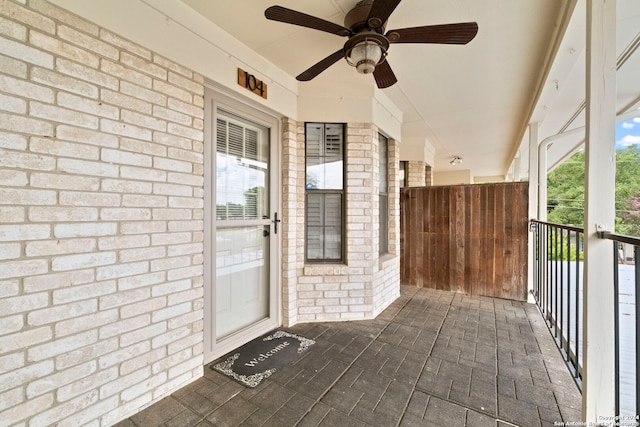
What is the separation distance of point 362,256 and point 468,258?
80.2 inches

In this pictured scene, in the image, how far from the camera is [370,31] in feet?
6.07

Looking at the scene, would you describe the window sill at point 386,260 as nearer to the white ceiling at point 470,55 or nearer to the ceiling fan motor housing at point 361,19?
the white ceiling at point 470,55

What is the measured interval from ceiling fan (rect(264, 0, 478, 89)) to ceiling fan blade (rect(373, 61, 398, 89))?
6 cm

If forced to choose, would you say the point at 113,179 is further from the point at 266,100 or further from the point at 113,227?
the point at 266,100

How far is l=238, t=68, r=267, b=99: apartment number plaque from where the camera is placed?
2.43 m

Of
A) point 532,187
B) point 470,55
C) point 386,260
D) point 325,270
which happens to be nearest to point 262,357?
point 325,270

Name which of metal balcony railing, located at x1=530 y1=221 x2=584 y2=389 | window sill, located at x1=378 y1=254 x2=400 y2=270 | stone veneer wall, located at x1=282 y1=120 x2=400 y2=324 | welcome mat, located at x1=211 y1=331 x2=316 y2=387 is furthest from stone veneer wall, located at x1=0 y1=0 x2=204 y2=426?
metal balcony railing, located at x1=530 y1=221 x2=584 y2=389

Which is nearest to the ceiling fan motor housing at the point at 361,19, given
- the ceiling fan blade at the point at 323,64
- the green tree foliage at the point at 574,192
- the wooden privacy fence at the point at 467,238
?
the ceiling fan blade at the point at 323,64

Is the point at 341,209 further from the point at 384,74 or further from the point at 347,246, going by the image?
the point at 384,74

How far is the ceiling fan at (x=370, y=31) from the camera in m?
1.65

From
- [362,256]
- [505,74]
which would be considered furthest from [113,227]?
[505,74]

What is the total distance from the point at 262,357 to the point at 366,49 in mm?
2516

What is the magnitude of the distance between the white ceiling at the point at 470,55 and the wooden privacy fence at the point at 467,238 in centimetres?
116

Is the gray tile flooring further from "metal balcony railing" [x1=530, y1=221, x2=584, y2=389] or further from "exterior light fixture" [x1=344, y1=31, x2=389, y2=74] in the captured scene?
"exterior light fixture" [x1=344, y1=31, x2=389, y2=74]
